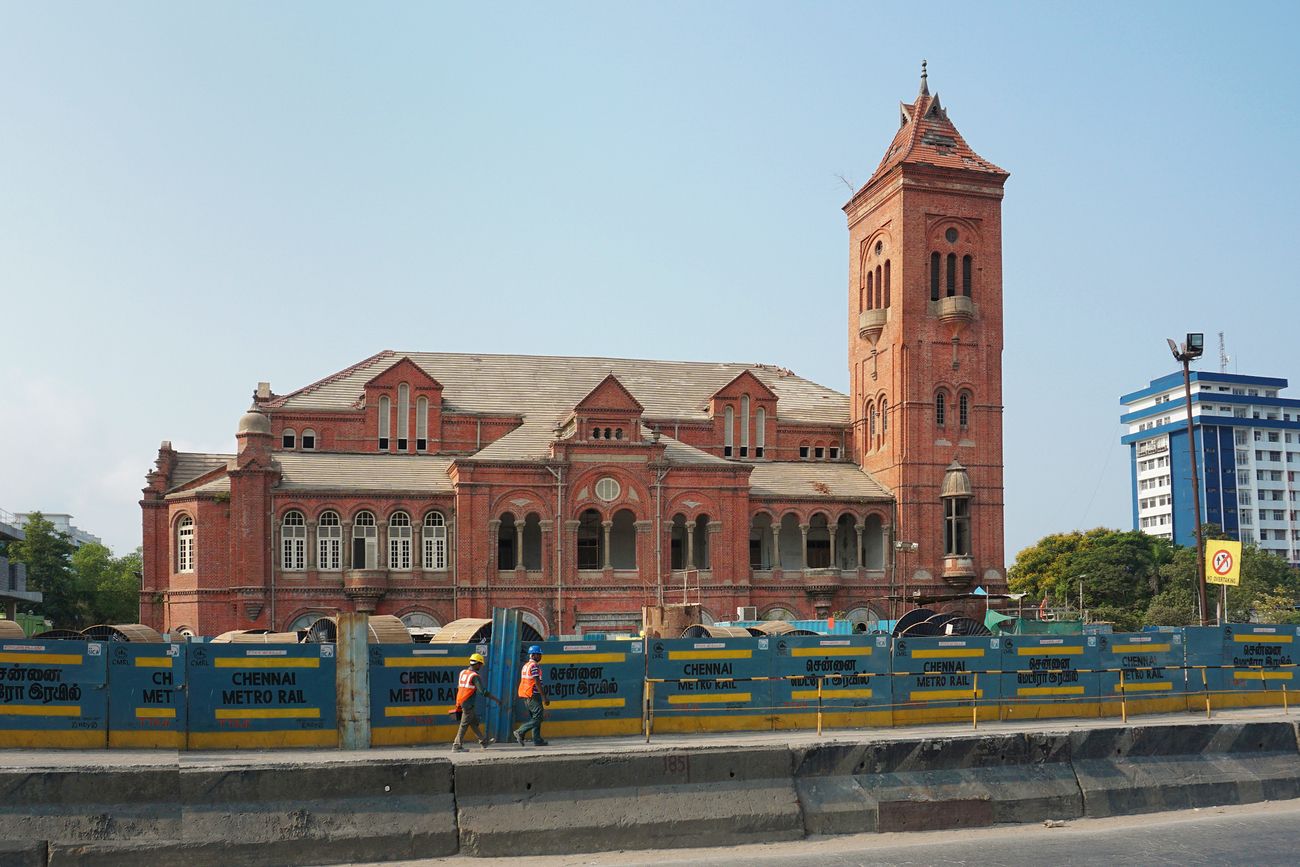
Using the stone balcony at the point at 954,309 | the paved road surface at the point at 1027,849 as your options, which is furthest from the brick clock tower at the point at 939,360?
the paved road surface at the point at 1027,849

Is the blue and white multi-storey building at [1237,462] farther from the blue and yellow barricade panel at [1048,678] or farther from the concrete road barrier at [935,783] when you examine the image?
the concrete road barrier at [935,783]

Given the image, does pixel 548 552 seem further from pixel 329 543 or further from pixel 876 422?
pixel 876 422

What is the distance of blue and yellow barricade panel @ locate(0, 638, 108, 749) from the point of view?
17.2 m

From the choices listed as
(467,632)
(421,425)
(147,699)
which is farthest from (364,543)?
(147,699)

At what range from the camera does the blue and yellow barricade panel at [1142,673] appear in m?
22.7

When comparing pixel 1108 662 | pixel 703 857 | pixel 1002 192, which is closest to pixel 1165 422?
pixel 1002 192

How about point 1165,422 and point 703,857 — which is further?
point 1165,422

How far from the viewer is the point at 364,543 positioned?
51.6 meters

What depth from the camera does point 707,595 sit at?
5366 centimetres

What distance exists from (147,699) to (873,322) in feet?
154

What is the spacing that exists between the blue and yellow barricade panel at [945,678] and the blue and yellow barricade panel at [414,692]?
706 cm

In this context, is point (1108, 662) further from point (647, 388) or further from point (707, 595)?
point (647, 388)

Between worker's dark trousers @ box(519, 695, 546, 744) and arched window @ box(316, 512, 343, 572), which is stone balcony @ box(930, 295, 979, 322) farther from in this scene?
worker's dark trousers @ box(519, 695, 546, 744)

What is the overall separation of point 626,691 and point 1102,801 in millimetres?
6831
